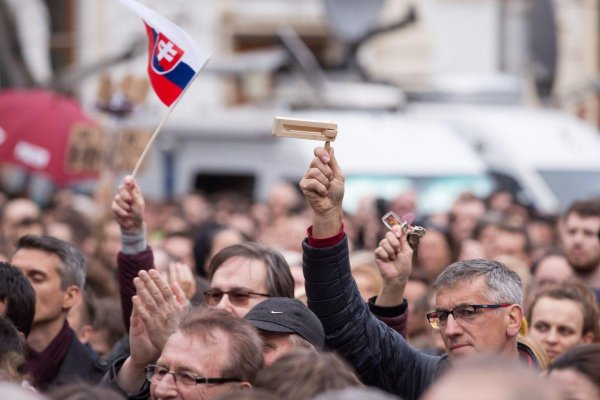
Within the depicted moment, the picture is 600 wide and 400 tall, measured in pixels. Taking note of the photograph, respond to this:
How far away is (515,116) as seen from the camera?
50.4ft

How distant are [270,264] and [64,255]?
1011 mm

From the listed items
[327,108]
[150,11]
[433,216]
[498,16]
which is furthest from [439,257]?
[498,16]

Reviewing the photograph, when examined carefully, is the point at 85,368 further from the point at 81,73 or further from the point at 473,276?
the point at 81,73

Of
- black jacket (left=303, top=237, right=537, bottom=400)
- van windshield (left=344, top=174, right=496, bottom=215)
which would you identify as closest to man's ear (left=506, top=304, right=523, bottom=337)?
black jacket (left=303, top=237, right=537, bottom=400)

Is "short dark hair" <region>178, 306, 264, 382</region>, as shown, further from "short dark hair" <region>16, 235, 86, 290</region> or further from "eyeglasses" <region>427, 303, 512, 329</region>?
"short dark hair" <region>16, 235, 86, 290</region>

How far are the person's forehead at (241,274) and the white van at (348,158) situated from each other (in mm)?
7948

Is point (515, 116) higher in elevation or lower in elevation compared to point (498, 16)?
lower

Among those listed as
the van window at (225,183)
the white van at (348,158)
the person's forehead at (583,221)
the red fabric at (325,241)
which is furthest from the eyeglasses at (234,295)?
the van window at (225,183)

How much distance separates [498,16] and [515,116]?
1213 cm

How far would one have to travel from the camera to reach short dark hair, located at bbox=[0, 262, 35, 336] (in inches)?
209

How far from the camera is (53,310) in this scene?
5918mm

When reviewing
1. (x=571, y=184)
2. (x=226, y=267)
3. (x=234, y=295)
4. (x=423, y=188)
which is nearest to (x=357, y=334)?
(x=234, y=295)

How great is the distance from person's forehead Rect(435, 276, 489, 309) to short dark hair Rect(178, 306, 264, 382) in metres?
0.74

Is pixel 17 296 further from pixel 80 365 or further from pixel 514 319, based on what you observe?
pixel 514 319
